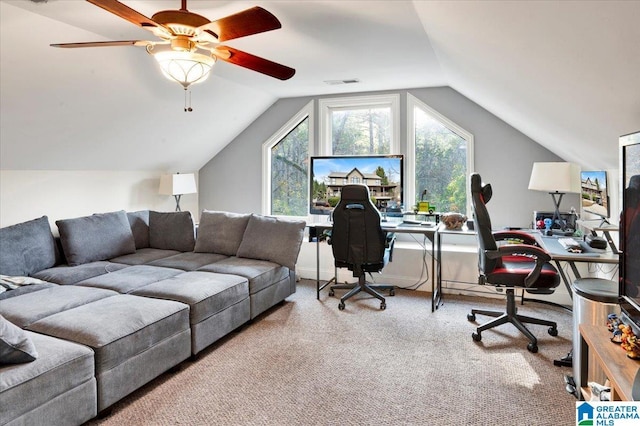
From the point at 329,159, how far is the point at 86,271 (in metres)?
2.67

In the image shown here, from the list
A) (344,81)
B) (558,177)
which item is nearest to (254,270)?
(344,81)

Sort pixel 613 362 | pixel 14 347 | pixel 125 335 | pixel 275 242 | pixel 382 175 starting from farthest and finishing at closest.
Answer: pixel 382 175 < pixel 275 242 < pixel 125 335 < pixel 14 347 < pixel 613 362

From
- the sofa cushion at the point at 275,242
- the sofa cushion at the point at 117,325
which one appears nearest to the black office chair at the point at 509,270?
the sofa cushion at the point at 275,242

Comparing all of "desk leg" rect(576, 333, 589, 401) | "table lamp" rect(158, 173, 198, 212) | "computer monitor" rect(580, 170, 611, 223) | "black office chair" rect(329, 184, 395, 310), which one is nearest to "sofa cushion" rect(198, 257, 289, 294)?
"black office chair" rect(329, 184, 395, 310)

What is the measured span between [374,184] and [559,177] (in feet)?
5.78

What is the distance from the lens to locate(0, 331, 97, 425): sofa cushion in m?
1.76

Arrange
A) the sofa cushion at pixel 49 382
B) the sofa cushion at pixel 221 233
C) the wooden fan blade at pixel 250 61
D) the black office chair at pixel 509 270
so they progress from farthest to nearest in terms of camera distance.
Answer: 1. the sofa cushion at pixel 221 233
2. the black office chair at pixel 509 270
3. the wooden fan blade at pixel 250 61
4. the sofa cushion at pixel 49 382

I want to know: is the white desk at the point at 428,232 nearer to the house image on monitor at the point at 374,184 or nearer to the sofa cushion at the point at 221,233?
the house image on monitor at the point at 374,184

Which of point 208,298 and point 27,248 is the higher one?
point 27,248

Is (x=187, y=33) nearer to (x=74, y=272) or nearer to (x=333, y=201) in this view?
(x=74, y=272)

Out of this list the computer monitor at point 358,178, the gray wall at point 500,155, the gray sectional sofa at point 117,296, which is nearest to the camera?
the gray sectional sofa at point 117,296

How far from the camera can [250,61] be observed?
8.28 ft

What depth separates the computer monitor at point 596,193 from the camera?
3262 mm

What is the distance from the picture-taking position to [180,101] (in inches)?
165
